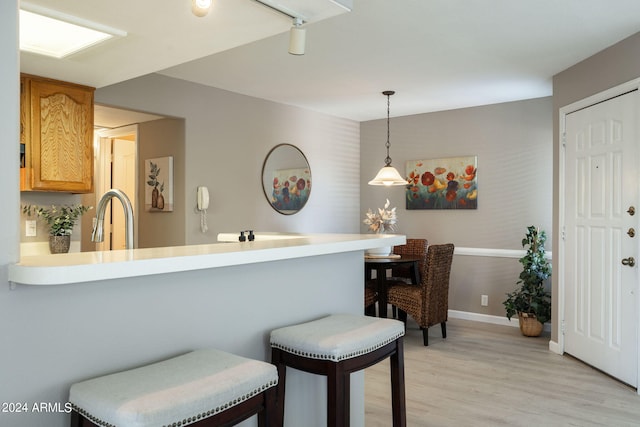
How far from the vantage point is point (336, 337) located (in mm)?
1797

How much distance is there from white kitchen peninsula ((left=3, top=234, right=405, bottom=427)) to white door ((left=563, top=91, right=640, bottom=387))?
229 centimetres

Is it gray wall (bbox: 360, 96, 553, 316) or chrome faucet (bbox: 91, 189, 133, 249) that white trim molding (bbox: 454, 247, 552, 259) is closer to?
gray wall (bbox: 360, 96, 553, 316)

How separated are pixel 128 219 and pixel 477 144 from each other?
15.6ft

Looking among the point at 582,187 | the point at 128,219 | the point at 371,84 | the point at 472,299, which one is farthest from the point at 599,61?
the point at 128,219

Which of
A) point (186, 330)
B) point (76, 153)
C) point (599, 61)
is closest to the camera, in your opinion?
point (186, 330)

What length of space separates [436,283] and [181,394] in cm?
375

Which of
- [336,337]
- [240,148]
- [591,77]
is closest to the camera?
[336,337]

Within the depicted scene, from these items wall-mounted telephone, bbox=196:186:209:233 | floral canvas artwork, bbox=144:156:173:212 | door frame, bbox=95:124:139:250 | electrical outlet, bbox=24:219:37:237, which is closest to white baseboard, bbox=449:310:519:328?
wall-mounted telephone, bbox=196:186:209:233

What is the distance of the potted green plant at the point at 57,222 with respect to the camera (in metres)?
3.60

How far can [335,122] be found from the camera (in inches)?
249

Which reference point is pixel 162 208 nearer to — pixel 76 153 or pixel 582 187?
pixel 76 153

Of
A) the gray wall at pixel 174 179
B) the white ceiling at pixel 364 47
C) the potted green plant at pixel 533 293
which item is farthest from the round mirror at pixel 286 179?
the potted green plant at pixel 533 293

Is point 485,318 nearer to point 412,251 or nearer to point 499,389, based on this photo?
point 412,251

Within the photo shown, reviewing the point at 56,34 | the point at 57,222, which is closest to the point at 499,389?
the point at 57,222
